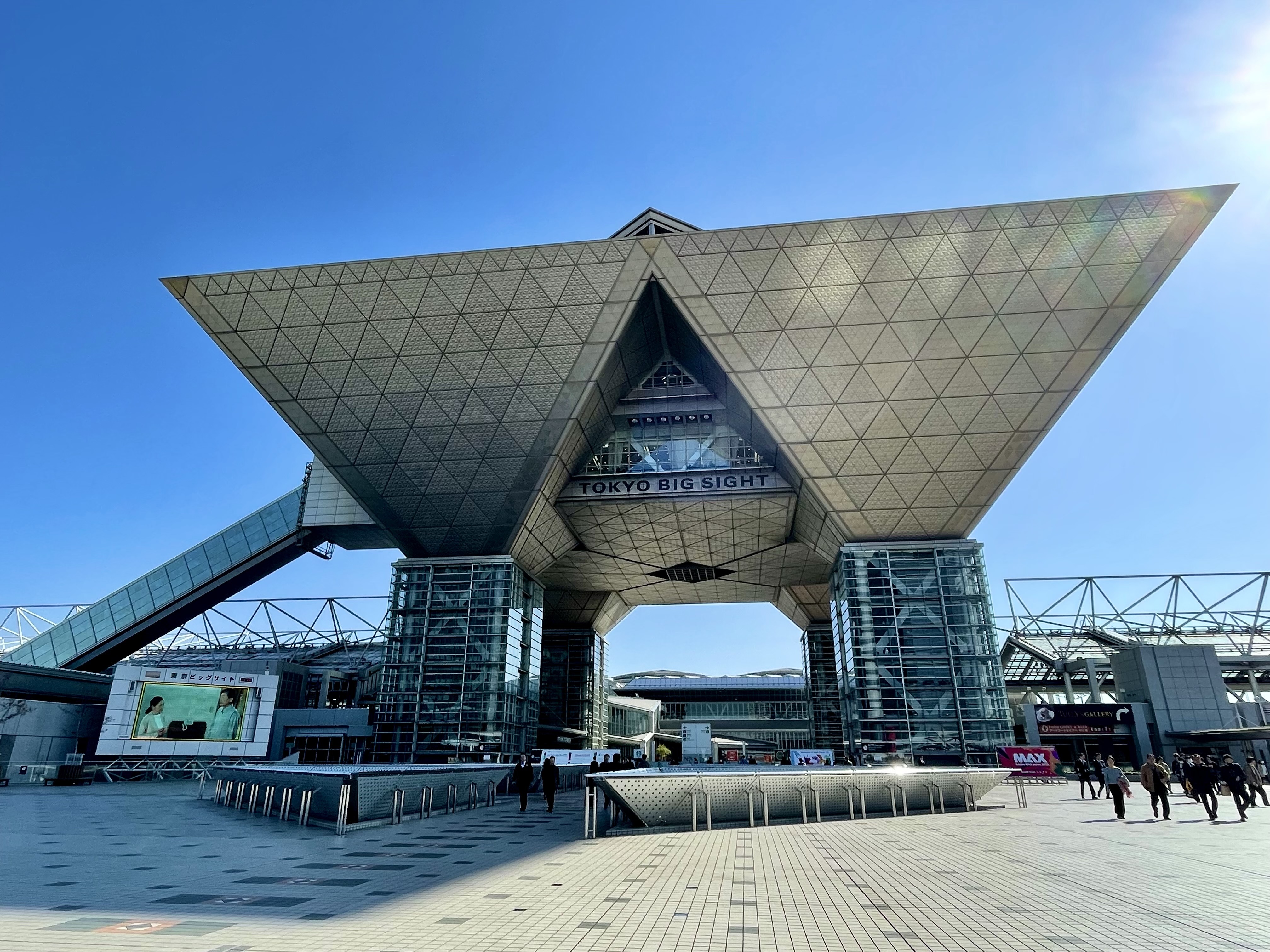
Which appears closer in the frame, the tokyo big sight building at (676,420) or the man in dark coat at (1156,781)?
the man in dark coat at (1156,781)

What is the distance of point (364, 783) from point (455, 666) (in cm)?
2734

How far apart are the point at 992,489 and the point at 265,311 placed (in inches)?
1470

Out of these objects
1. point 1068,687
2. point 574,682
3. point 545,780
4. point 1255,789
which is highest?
point 574,682

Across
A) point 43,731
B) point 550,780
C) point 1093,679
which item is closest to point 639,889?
point 550,780

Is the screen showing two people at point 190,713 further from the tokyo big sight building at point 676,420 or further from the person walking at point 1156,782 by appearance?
the person walking at point 1156,782

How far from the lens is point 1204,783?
17.5 m

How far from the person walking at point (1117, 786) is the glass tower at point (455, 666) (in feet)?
99.3

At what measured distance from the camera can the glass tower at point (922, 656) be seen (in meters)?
38.8

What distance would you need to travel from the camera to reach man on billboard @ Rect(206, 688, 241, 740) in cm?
3928

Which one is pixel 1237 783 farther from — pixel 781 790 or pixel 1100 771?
pixel 781 790

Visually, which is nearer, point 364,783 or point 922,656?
point 364,783

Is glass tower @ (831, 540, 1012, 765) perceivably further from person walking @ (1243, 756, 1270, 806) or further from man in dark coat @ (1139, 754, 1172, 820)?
man in dark coat @ (1139, 754, 1172, 820)

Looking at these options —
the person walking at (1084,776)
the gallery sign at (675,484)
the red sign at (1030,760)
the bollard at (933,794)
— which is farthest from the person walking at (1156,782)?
the gallery sign at (675,484)

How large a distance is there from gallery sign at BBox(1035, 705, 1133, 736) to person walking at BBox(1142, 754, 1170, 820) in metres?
38.3
